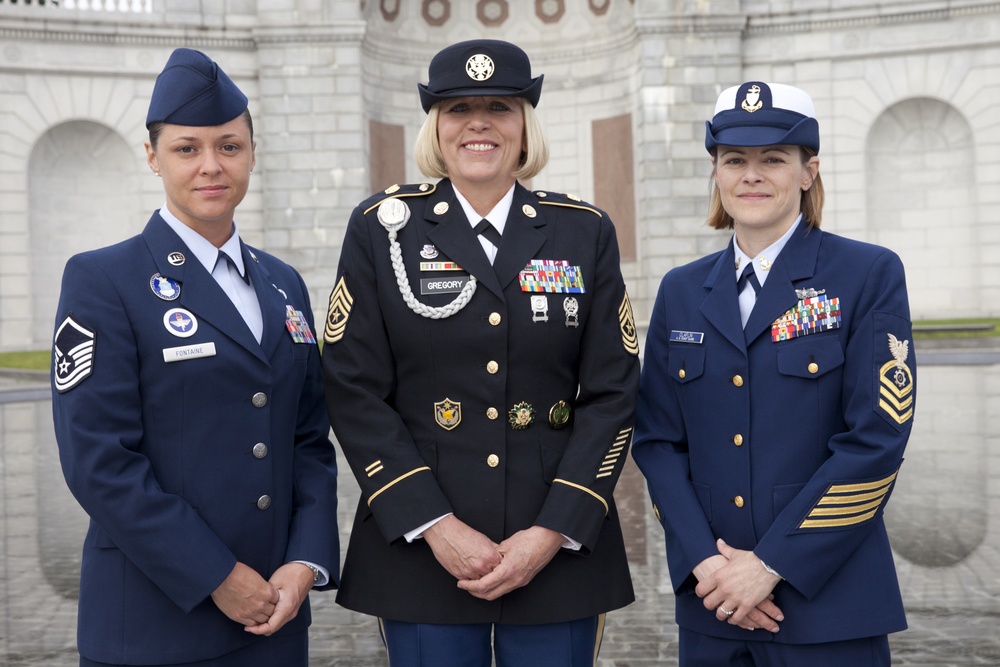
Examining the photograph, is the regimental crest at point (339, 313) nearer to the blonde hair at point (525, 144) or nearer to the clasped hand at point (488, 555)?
the blonde hair at point (525, 144)

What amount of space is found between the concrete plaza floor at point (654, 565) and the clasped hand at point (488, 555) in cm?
85

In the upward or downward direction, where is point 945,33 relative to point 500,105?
upward

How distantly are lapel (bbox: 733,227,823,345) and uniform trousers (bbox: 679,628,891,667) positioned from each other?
32.5 inches

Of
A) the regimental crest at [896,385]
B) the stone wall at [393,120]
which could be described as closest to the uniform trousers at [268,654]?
the regimental crest at [896,385]

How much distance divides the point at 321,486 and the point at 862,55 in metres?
16.8

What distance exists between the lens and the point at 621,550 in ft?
9.86

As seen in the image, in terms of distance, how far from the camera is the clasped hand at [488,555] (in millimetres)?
2711

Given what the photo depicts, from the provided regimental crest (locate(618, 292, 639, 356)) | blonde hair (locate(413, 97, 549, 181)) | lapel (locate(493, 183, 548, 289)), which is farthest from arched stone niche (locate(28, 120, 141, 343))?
regimental crest (locate(618, 292, 639, 356))

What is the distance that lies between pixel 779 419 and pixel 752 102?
89cm

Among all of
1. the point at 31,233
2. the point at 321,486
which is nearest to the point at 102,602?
the point at 321,486

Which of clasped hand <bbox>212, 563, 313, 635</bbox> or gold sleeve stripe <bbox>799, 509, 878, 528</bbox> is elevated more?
gold sleeve stripe <bbox>799, 509, 878, 528</bbox>

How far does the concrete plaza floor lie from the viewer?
4.65m

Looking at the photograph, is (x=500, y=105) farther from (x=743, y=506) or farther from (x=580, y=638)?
(x=580, y=638)

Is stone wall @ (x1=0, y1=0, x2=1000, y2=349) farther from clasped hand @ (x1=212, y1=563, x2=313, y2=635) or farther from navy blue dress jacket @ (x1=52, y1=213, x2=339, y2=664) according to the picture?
clasped hand @ (x1=212, y1=563, x2=313, y2=635)
